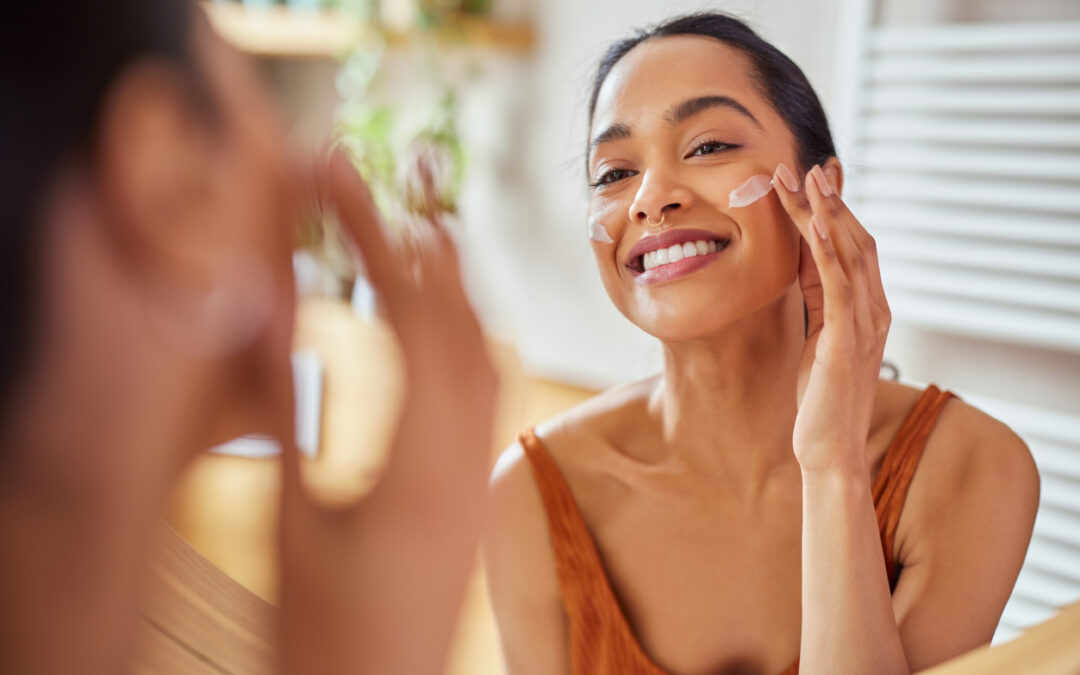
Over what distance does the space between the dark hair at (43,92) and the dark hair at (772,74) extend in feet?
2.36

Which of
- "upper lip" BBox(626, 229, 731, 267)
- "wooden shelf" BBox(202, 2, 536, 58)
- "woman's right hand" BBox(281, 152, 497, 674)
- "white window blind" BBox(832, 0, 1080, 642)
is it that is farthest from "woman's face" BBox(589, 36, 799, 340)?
"wooden shelf" BBox(202, 2, 536, 58)

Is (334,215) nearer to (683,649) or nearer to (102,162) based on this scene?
(102,162)

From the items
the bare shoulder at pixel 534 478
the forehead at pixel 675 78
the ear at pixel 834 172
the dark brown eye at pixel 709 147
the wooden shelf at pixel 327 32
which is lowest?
the bare shoulder at pixel 534 478

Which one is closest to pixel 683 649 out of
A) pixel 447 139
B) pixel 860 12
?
pixel 860 12

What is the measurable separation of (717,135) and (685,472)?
0.36 metres

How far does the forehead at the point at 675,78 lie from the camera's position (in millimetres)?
873

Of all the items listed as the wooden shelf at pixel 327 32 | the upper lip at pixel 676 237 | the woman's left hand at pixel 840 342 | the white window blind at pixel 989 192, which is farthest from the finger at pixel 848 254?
the wooden shelf at pixel 327 32

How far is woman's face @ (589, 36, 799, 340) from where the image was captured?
2.81 feet

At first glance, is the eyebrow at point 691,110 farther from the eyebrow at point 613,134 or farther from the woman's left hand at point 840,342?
the woman's left hand at point 840,342

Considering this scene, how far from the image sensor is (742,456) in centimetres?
97

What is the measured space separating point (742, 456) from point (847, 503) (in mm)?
226

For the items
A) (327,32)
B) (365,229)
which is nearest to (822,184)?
(365,229)

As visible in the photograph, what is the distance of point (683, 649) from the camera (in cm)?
91

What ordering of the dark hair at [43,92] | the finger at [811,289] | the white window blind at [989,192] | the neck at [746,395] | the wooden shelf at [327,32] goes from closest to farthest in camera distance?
the dark hair at [43,92] → the finger at [811,289] → the neck at [746,395] → the white window blind at [989,192] → the wooden shelf at [327,32]
